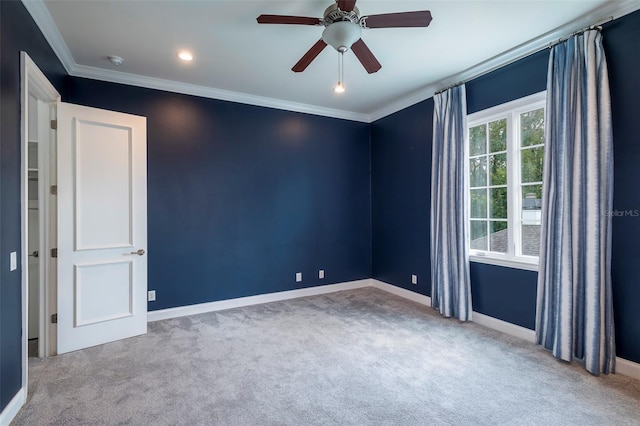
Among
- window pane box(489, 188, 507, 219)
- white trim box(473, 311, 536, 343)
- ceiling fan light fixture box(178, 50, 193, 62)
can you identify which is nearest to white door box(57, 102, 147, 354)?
ceiling fan light fixture box(178, 50, 193, 62)

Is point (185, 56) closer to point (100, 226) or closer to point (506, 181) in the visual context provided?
point (100, 226)

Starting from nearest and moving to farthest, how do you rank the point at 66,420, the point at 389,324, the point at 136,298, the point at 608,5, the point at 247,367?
the point at 66,420, the point at 608,5, the point at 247,367, the point at 136,298, the point at 389,324

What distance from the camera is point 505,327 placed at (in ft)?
10.9

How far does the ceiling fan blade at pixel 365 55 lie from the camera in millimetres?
2373

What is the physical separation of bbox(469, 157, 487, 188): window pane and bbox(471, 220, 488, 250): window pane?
0.46m

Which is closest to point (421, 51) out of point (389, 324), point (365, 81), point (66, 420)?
point (365, 81)

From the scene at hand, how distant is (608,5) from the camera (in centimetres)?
243

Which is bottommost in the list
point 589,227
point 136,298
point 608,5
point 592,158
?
point 136,298

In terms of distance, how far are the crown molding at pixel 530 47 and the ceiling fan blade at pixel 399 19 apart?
61.9 inches

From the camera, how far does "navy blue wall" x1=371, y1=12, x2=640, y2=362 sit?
2436mm

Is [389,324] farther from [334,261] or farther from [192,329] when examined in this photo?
[192,329]

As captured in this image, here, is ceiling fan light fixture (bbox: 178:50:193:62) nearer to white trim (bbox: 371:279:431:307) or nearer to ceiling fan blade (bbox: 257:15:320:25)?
ceiling fan blade (bbox: 257:15:320:25)

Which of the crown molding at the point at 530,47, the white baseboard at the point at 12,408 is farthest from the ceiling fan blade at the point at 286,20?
the white baseboard at the point at 12,408

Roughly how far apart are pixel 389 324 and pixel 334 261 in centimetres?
165
